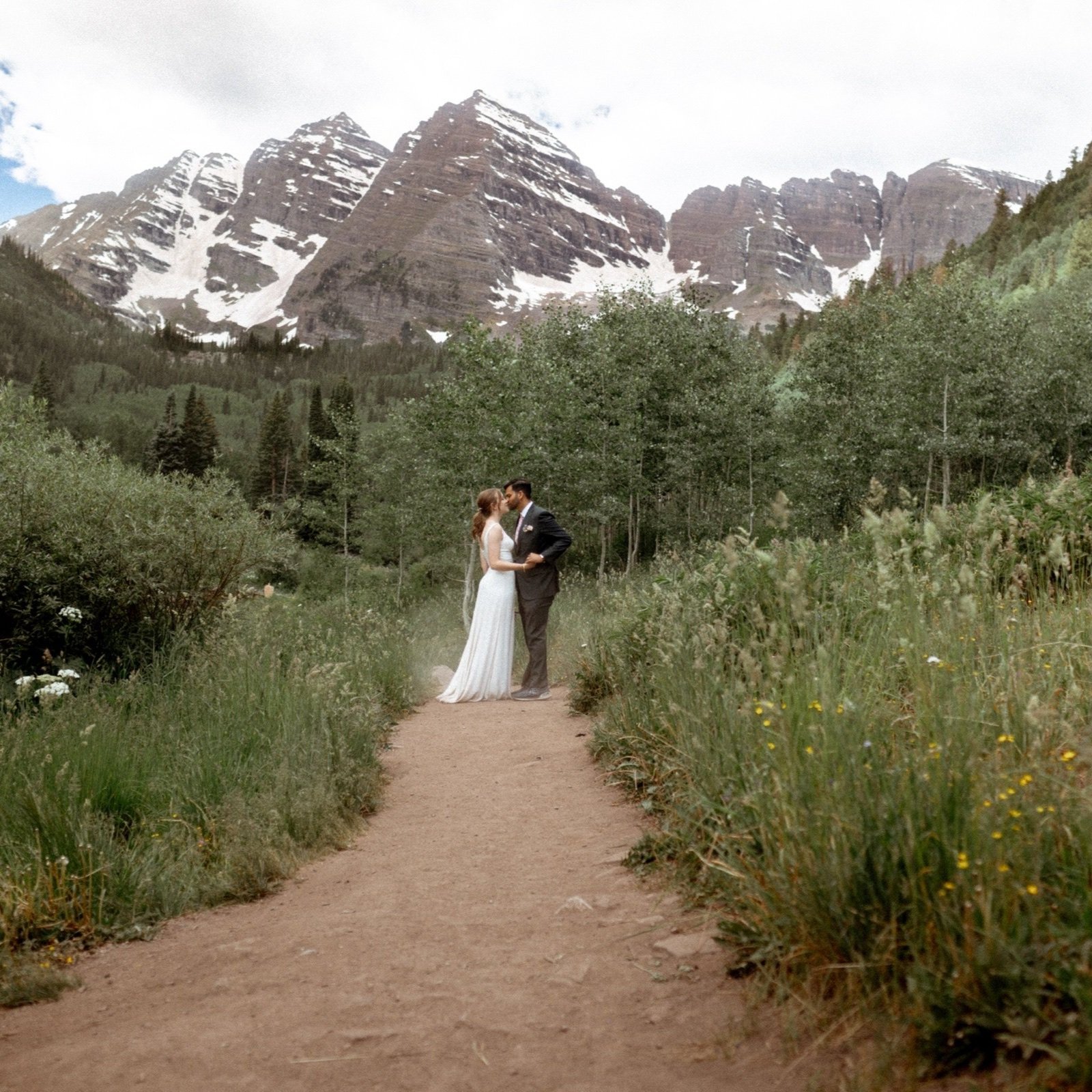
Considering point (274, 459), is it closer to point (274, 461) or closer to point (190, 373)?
point (274, 461)

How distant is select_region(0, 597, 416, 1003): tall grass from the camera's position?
416 centimetres

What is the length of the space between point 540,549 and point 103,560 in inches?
191

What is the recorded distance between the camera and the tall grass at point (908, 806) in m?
2.20

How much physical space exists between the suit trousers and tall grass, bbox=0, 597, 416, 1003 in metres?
2.67

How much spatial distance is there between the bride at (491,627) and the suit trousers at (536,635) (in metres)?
0.28

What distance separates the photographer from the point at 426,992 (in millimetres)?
3201

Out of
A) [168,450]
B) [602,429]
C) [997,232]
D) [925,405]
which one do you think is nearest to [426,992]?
[602,429]

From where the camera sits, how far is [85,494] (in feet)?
34.7

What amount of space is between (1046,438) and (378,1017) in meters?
36.2

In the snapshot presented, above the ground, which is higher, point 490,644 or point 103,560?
point 103,560

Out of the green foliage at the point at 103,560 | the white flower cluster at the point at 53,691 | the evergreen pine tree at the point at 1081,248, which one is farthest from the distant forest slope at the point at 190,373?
the white flower cluster at the point at 53,691

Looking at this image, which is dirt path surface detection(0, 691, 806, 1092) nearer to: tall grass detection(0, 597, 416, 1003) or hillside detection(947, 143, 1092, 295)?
tall grass detection(0, 597, 416, 1003)

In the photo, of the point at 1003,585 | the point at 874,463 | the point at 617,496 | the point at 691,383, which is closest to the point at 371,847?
the point at 1003,585

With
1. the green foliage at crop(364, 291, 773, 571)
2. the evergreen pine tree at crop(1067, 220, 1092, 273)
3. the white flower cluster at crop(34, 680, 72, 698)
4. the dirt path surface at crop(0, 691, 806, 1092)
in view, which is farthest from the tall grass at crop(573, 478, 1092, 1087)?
the evergreen pine tree at crop(1067, 220, 1092, 273)
